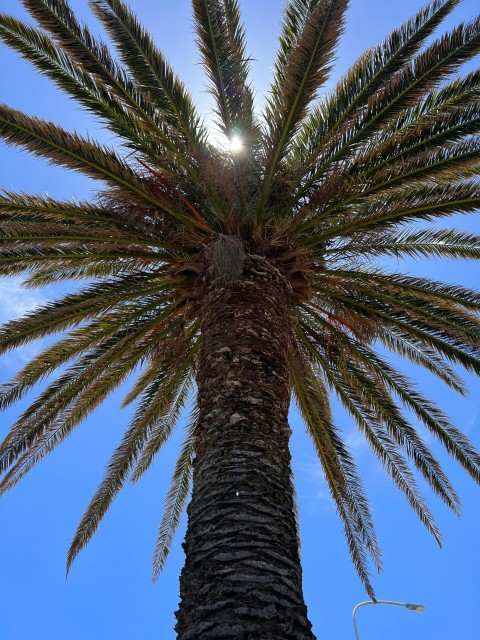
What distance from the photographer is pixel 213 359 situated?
529 centimetres

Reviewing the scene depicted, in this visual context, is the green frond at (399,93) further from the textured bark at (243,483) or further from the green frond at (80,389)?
the green frond at (80,389)

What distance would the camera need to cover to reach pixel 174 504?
409 inches

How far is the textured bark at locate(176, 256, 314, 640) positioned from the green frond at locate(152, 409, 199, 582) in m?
4.64

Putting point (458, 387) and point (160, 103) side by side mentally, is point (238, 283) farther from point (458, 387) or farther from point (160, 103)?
point (458, 387)

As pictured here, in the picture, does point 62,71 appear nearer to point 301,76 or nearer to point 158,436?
point 301,76

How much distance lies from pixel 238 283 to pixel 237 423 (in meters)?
1.82

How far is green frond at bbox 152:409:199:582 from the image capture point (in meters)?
10.1

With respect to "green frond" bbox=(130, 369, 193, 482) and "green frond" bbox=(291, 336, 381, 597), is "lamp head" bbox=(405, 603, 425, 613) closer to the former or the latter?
"green frond" bbox=(291, 336, 381, 597)

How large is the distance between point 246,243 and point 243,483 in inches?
127

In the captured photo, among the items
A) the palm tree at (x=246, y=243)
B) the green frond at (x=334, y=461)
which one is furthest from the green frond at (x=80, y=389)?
the green frond at (x=334, y=461)

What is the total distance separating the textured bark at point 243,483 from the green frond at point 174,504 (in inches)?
183

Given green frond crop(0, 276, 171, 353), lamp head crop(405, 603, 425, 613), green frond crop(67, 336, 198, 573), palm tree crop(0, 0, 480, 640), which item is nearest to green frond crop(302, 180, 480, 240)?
palm tree crop(0, 0, 480, 640)

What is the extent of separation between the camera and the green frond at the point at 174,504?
400 inches

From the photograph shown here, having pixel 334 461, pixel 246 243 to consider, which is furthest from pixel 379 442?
pixel 246 243
